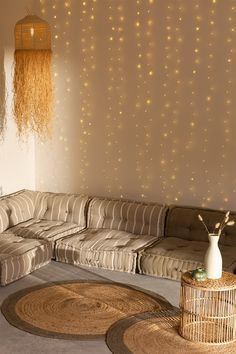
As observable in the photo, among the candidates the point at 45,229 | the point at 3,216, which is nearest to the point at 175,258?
the point at 45,229

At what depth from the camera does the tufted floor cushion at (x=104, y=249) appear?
5.93 metres

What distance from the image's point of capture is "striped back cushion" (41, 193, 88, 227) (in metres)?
6.78

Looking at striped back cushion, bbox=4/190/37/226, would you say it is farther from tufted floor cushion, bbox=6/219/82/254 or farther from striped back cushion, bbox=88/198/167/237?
striped back cushion, bbox=88/198/167/237

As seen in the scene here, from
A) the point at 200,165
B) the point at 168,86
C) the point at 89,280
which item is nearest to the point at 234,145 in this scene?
the point at 200,165

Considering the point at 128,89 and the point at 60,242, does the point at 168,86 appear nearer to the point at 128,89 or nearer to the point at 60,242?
the point at 128,89

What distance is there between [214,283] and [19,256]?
2.05 m

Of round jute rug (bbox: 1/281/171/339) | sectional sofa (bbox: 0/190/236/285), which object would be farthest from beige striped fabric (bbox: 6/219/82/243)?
round jute rug (bbox: 1/281/171/339)

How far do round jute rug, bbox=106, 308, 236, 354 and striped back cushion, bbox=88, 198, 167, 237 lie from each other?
1.50m

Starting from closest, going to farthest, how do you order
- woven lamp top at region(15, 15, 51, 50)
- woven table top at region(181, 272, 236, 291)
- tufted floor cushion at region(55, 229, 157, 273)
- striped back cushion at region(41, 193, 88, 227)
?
woven table top at region(181, 272, 236, 291) < woven lamp top at region(15, 15, 51, 50) < tufted floor cushion at region(55, 229, 157, 273) < striped back cushion at region(41, 193, 88, 227)

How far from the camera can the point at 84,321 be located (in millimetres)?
4891

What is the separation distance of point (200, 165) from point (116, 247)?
47.3 inches

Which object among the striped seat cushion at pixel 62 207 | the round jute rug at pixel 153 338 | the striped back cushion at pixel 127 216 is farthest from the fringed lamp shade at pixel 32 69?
the round jute rug at pixel 153 338

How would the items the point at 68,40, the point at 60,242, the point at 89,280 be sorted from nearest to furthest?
the point at 89,280 < the point at 60,242 < the point at 68,40

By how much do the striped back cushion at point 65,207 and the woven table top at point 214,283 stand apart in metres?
2.38
